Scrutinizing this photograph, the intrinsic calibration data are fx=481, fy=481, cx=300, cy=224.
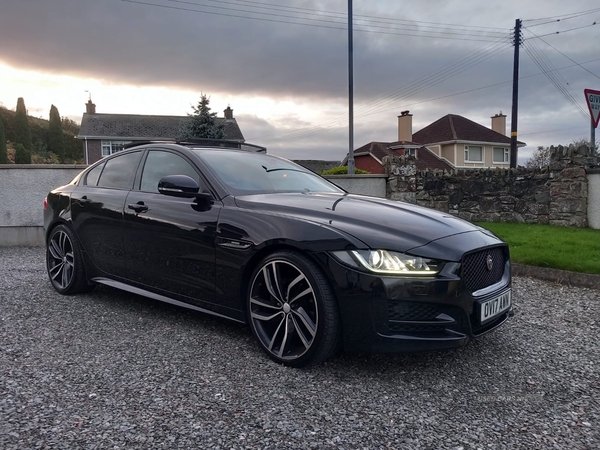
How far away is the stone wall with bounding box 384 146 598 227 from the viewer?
9273mm

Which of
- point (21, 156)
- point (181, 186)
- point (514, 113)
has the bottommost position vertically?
point (181, 186)

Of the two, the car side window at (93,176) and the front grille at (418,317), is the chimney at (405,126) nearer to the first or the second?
the car side window at (93,176)

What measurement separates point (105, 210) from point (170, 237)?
3.47 ft

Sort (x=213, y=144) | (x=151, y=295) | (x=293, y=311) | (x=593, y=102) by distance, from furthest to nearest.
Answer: (x=593, y=102) → (x=213, y=144) → (x=151, y=295) → (x=293, y=311)

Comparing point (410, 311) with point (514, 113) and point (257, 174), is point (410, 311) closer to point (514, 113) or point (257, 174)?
point (257, 174)

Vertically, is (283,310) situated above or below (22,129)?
below

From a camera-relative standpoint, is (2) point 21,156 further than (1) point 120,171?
Yes

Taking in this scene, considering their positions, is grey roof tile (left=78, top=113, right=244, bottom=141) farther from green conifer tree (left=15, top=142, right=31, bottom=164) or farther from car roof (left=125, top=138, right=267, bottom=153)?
car roof (left=125, top=138, right=267, bottom=153)

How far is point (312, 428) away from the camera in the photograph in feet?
7.93

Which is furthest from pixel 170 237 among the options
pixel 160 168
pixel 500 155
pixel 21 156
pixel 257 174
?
pixel 500 155

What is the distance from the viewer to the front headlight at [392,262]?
9.25 ft

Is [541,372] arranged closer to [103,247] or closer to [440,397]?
[440,397]

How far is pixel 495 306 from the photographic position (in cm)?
313

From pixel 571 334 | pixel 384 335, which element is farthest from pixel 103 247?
pixel 571 334
